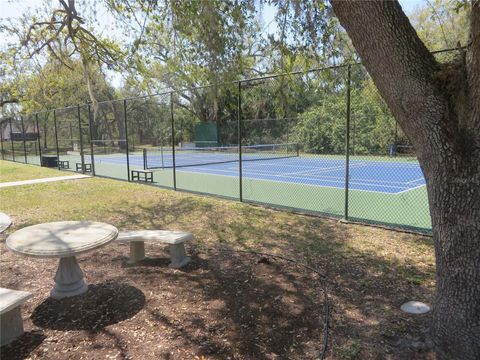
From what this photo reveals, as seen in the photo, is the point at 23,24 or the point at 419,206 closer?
the point at 419,206

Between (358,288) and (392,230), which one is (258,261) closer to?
(358,288)

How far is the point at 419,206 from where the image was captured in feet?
28.5

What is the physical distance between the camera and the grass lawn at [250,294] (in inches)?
117

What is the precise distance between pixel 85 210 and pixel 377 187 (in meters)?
7.98

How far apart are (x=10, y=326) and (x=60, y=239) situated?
944 mm

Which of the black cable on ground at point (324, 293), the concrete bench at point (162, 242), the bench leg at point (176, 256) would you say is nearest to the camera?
the black cable on ground at point (324, 293)

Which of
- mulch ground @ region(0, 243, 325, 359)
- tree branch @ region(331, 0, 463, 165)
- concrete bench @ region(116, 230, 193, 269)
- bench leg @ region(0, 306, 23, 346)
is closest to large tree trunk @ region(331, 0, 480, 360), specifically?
tree branch @ region(331, 0, 463, 165)

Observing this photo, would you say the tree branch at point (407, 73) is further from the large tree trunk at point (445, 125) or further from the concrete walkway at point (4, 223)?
the concrete walkway at point (4, 223)

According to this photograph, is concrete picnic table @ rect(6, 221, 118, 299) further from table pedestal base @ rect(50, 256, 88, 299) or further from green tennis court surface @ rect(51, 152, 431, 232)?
green tennis court surface @ rect(51, 152, 431, 232)

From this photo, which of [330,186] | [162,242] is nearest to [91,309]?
[162,242]

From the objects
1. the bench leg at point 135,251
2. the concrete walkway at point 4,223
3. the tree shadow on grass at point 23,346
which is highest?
the concrete walkway at point 4,223

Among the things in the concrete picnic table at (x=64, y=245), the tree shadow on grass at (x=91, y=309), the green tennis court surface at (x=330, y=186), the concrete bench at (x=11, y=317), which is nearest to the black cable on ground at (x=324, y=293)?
the tree shadow on grass at (x=91, y=309)

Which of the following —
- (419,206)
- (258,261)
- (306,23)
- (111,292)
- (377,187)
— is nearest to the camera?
(111,292)

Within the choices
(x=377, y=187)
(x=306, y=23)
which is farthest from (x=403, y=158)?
(x=306, y=23)
